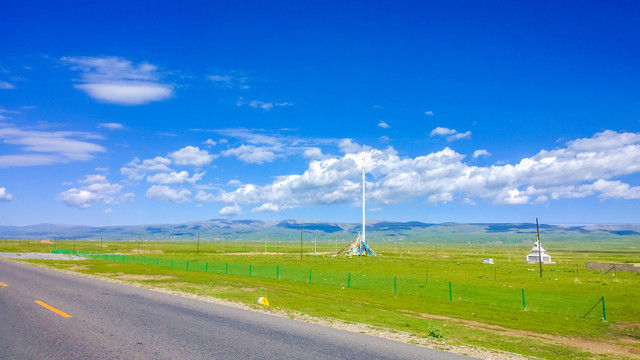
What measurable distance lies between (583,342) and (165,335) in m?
17.2

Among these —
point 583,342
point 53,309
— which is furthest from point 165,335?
point 583,342

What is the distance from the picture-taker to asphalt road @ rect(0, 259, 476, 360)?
11.8 m

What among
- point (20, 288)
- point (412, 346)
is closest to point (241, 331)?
point (412, 346)

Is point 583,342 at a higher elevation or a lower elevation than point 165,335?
lower

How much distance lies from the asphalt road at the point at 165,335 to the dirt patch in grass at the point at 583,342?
8.45 m

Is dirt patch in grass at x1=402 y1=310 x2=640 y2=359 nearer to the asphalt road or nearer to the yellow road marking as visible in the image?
the asphalt road

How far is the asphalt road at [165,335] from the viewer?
11.8 meters

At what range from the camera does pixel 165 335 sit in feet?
45.6

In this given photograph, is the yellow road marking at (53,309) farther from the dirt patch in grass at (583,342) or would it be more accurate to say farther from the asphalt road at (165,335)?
the dirt patch in grass at (583,342)

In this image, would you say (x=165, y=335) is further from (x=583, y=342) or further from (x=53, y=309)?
(x=583, y=342)

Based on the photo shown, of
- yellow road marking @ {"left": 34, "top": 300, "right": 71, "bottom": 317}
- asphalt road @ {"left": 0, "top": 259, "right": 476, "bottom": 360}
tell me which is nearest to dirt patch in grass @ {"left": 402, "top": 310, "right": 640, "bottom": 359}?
asphalt road @ {"left": 0, "top": 259, "right": 476, "bottom": 360}

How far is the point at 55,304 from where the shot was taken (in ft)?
64.6

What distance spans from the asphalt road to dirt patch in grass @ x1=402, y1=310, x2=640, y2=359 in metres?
8.45

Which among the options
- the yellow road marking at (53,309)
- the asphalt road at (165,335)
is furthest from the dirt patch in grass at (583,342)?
the yellow road marking at (53,309)
